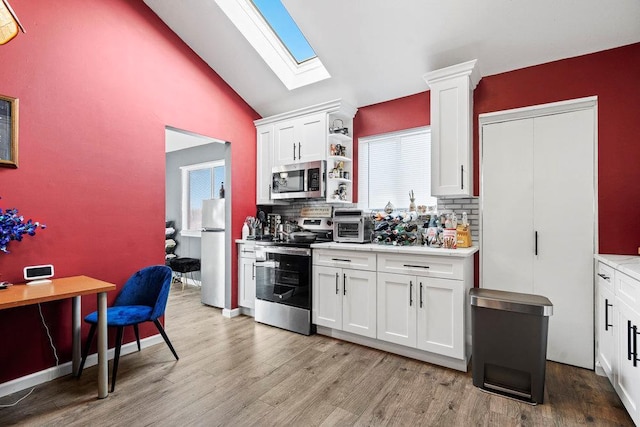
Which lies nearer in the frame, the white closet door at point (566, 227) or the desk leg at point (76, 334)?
the desk leg at point (76, 334)

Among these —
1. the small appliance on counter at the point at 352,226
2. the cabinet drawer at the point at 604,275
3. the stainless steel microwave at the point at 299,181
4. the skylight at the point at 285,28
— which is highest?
the skylight at the point at 285,28

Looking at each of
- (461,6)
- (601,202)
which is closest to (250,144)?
(461,6)

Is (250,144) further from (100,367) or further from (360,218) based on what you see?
(100,367)

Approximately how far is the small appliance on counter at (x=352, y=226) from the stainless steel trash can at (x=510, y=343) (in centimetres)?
122

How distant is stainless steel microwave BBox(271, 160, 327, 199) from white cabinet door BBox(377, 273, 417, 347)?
1334 millimetres

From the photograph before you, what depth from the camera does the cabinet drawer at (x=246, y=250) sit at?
391 centimetres

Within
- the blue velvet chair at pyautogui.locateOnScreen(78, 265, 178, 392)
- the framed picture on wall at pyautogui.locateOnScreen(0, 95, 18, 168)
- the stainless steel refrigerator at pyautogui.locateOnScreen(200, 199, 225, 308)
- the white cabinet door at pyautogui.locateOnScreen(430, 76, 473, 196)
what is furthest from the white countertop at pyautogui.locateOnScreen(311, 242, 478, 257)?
the framed picture on wall at pyautogui.locateOnScreen(0, 95, 18, 168)

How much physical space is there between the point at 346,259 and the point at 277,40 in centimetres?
268

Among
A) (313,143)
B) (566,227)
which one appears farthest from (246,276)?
(566,227)

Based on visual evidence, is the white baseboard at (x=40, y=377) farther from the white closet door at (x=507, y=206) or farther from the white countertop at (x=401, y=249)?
the white closet door at (x=507, y=206)

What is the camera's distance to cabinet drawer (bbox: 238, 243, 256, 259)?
12.8 ft

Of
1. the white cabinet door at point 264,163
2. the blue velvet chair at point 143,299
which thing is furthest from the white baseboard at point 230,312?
the white cabinet door at point 264,163

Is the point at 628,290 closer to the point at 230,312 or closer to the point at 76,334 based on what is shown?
the point at 230,312

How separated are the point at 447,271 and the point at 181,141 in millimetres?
5273
